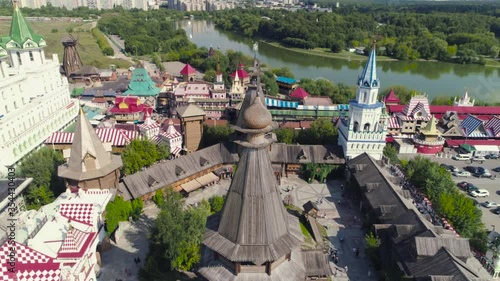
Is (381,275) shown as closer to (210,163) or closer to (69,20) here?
(210,163)

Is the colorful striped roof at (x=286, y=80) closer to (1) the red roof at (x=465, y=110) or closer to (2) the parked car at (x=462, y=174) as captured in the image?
(1) the red roof at (x=465, y=110)

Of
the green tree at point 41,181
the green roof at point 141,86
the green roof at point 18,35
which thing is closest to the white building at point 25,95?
the green roof at point 18,35

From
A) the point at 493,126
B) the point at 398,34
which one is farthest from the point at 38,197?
the point at 398,34

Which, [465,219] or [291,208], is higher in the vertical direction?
[465,219]

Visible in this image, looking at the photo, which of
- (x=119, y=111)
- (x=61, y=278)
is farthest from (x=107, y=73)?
(x=61, y=278)

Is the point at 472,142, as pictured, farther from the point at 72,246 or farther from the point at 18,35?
the point at 18,35

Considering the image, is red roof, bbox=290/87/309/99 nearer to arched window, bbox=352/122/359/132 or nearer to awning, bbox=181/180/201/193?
arched window, bbox=352/122/359/132
